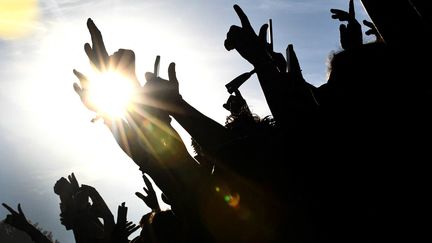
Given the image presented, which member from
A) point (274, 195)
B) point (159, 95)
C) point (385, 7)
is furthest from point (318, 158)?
point (159, 95)

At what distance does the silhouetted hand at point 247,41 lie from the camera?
8.79 feet

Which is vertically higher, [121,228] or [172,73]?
[172,73]

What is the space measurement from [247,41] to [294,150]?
95 cm

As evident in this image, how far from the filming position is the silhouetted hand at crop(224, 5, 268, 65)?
2680mm

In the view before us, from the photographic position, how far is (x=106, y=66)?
2.81 metres

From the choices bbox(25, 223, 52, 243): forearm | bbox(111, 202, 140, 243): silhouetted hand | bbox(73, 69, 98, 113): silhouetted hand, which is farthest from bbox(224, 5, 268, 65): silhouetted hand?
bbox(25, 223, 52, 243): forearm

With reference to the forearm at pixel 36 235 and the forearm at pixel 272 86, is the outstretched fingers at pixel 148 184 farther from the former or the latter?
the forearm at pixel 36 235

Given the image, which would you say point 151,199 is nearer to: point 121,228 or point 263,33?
point 121,228

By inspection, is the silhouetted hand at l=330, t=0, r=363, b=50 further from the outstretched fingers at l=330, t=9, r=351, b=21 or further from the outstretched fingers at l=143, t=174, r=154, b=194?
the outstretched fingers at l=143, t=174, r=154, b=194

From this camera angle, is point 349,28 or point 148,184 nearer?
point 148,184

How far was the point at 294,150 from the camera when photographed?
2.50 m

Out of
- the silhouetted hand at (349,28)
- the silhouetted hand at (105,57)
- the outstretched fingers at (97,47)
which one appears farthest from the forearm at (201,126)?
the silhouetted hand at (349,28)

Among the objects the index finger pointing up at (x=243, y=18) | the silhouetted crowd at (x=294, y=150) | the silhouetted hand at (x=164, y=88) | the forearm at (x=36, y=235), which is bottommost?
the silhouetted crowd at (x=294, y=150)

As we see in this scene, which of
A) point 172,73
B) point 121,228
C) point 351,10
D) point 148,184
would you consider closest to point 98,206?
point 121,228
